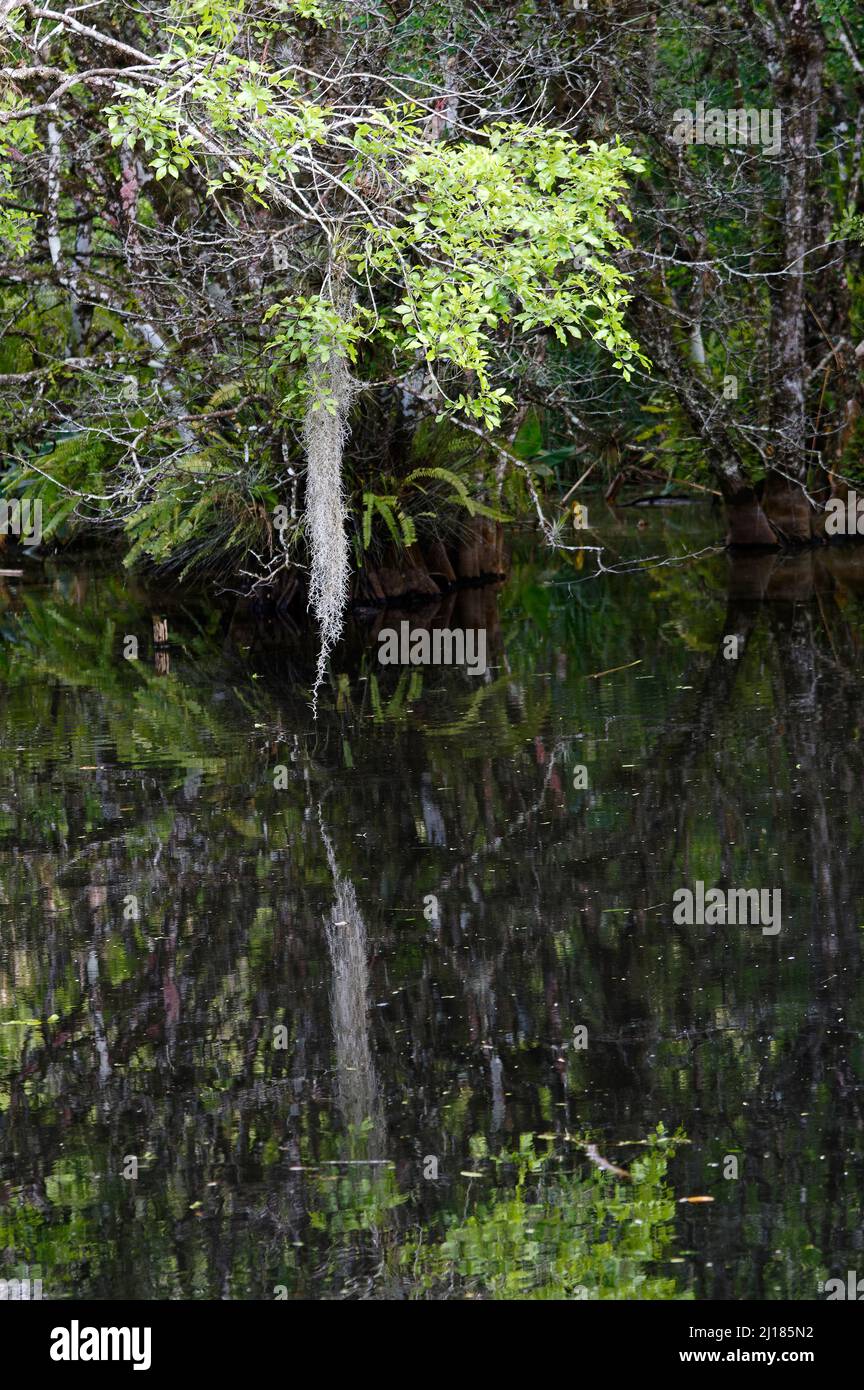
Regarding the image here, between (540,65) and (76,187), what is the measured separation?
15.7 ft

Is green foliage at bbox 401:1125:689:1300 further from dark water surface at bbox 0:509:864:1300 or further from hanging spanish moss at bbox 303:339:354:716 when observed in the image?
hanging spanish moss at bbox 303:339:354:716

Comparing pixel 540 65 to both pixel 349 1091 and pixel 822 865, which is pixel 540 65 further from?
pixel 349 1091

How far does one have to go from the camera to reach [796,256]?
1614cm

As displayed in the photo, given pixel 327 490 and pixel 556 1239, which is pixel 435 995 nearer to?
pixel 556 1239

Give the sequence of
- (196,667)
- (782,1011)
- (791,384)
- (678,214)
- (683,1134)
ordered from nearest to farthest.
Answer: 1. (683,1134)
2. (782,1011)
3. (196,667)
4. (678,214)
5. (791,384)

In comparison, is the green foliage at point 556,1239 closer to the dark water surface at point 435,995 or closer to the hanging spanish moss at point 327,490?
the dark water surface at point 435,995

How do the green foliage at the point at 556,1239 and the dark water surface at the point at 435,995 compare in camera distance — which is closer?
the green foliage at the point at 556,1239

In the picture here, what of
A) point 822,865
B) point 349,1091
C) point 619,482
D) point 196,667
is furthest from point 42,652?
point 619,482

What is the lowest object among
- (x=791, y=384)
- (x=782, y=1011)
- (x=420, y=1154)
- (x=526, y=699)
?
(x=420, y=1154)

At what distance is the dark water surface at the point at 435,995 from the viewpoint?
4250 millimetres

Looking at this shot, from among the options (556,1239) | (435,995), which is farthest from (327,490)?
(556,1239)

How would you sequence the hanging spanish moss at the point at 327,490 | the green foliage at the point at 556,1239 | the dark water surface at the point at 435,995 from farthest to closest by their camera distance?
the hanging spanish moss at the point at 327,490, the dark water surface at the point at 435,995, the green foliage at the point at 556,1239

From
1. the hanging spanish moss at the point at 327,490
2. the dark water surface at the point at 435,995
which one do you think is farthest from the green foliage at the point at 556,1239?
the hanging spanish moss at the point at 327,490

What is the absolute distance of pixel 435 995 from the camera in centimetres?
584
